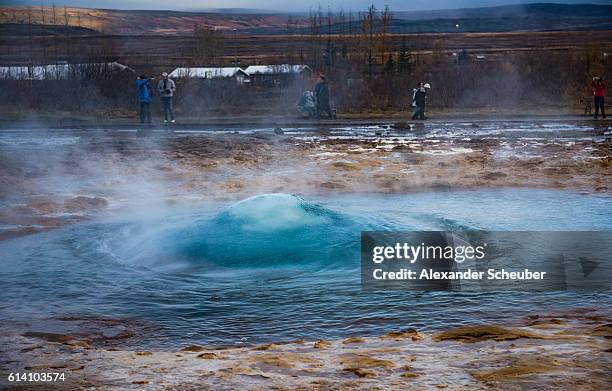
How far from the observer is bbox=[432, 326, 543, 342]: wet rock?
5203 mm

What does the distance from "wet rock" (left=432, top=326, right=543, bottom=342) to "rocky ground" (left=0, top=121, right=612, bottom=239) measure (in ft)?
19.7

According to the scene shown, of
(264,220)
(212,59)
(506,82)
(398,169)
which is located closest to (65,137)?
(398,169)

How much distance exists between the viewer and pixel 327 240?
26.7 ft

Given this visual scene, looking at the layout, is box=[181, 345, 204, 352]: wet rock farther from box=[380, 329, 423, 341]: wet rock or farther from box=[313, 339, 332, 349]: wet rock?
box=[380, 329, 423, 341]: wet rock

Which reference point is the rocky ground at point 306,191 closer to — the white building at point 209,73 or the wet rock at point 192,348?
the wet rock at point 192,348

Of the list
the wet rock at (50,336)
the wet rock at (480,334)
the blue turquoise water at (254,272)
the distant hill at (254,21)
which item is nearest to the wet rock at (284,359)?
the blue turquoise water at (254,272)

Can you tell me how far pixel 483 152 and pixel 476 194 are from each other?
181 inches

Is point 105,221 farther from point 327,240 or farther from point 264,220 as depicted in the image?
point 327,240

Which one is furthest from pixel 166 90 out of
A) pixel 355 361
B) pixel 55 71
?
pixel 355 361

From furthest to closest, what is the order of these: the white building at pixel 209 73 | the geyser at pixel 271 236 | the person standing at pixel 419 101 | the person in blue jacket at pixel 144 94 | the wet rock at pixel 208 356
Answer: the white building at pixel 209 73 → the person standing at pixel 419 101 → the person in blue jacket at pixel 144 94 → the geyser at pixel 271 236 → the wet rock at pixel 208 356

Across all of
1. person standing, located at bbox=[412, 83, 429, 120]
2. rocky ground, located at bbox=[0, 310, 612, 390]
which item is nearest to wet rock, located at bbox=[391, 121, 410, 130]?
person standing, located at bbox=[412, 83, 429, 120]

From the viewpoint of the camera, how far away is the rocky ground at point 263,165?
1215 centimetres

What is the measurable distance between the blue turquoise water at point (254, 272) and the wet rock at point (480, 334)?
0.28 metres

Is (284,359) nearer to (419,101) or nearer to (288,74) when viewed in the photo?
(419,101)
